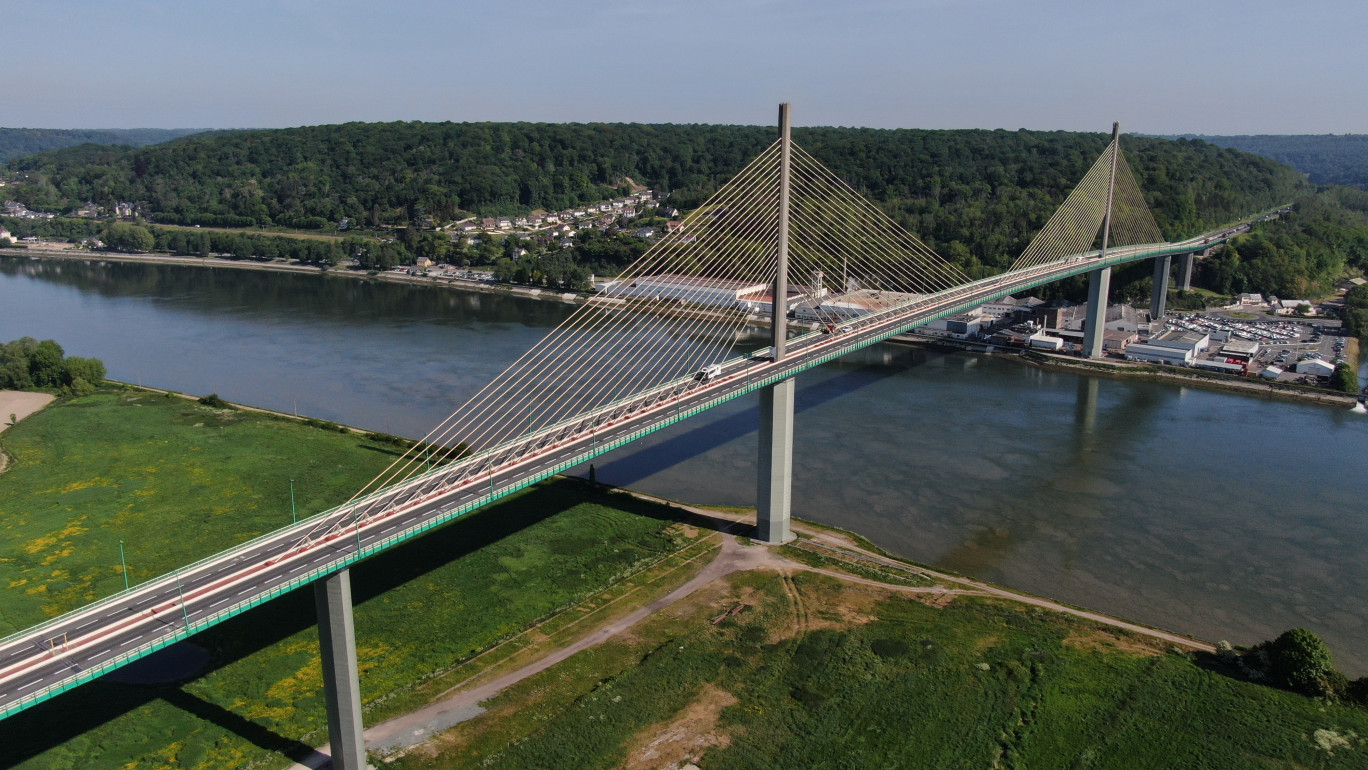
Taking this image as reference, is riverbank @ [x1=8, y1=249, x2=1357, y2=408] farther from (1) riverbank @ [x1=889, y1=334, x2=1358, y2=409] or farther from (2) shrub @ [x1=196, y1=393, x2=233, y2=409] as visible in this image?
(2) shrub @ [x1=196, y1=393, x2=233, y2=409]

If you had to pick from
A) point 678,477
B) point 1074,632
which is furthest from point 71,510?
point 1074,632

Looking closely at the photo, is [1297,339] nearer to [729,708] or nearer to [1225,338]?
[1225,338]

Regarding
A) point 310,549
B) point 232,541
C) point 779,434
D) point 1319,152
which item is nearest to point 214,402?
point 232,541

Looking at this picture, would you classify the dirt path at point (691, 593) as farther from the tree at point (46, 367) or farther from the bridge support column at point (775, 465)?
the tree at point (46, 367)

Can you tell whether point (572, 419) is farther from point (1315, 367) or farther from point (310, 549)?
point (1315, 367)

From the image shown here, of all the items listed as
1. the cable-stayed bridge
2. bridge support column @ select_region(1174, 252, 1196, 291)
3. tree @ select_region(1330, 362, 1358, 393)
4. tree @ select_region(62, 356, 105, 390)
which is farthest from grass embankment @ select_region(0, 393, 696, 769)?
bridge support column @ select_region(1174, 252, 1196, 291)

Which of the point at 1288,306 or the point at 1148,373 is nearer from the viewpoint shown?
the point at 1148,373
